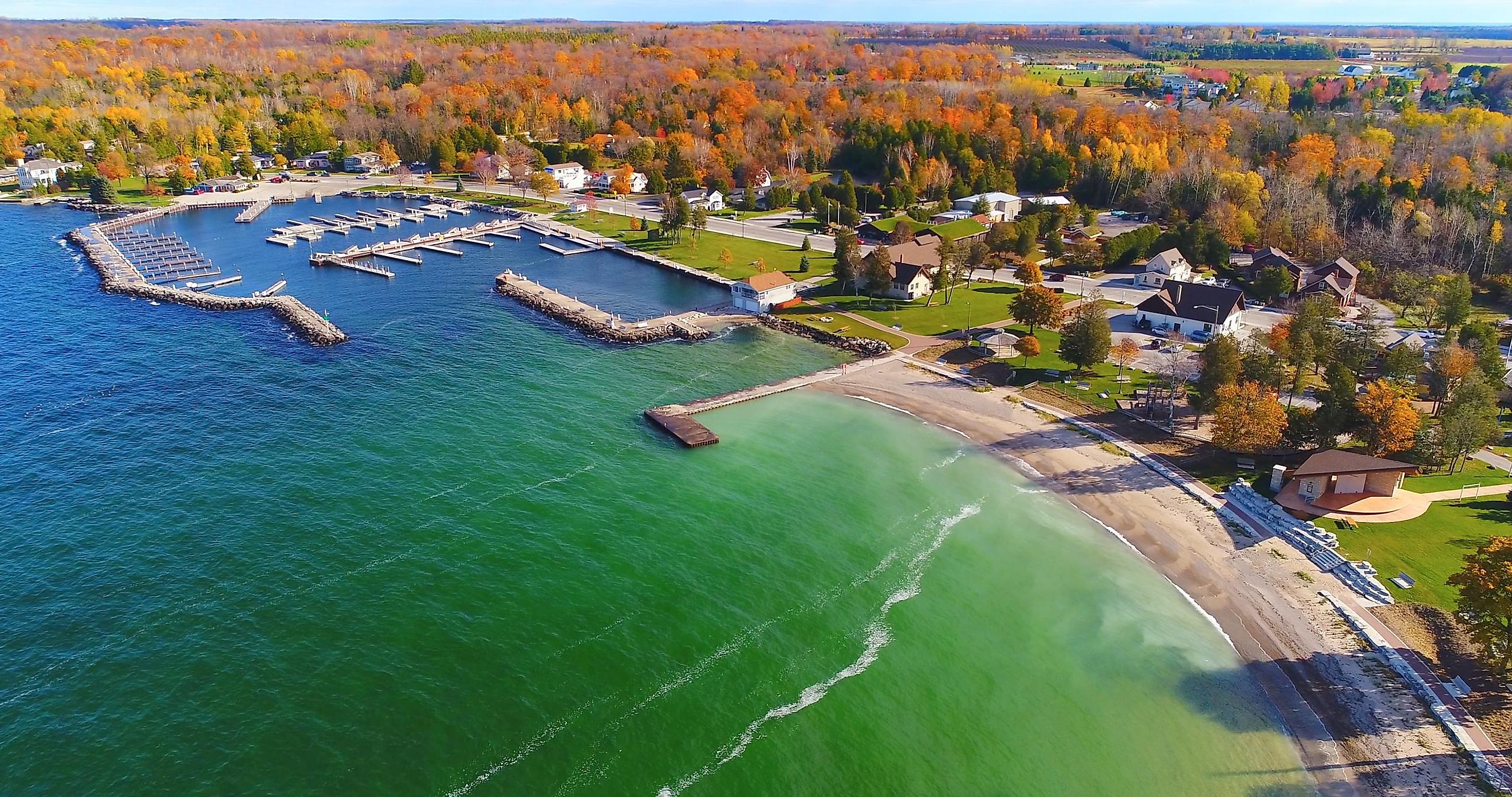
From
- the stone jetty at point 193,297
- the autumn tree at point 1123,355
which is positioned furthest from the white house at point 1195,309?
the stone jetty at point 193,297

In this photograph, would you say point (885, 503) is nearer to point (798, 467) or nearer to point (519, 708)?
point (798, 467)

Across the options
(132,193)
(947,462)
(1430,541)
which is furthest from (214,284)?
(1430,541)

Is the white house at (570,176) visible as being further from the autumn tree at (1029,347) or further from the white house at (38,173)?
the autumn tree at (1029,347)

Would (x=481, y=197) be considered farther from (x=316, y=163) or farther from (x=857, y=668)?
(x=857, y=668)

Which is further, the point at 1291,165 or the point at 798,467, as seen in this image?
the point at 1291,165

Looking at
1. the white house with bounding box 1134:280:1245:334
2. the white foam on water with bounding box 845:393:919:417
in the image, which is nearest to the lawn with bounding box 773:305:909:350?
the white foam on water with bounding box 845:393:919:417

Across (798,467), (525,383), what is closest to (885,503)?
(798,467)
